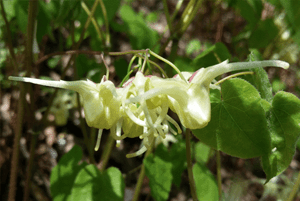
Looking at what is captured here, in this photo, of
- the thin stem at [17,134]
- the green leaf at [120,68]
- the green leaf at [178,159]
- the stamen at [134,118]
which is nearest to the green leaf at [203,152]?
the green leaf at [178,159]

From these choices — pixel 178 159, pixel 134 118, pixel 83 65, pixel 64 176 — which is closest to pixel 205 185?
pixel 178 159

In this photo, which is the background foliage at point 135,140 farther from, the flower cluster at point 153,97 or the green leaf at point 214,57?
the flower cluster at point 153,97

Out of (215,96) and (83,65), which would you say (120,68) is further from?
(215,96)

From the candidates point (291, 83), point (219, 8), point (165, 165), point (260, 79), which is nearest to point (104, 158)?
point (165, 165)

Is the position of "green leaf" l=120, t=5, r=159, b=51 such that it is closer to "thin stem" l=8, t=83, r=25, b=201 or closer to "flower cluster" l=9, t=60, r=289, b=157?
"thin stem" l=8, t=83, r=25, b=201

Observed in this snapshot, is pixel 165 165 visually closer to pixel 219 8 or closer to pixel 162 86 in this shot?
pixel 162 86

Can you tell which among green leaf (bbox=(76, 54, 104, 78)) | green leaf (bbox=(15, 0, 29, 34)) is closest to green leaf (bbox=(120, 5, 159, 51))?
green leaf (bbox=(76, 54, 104, 78))
